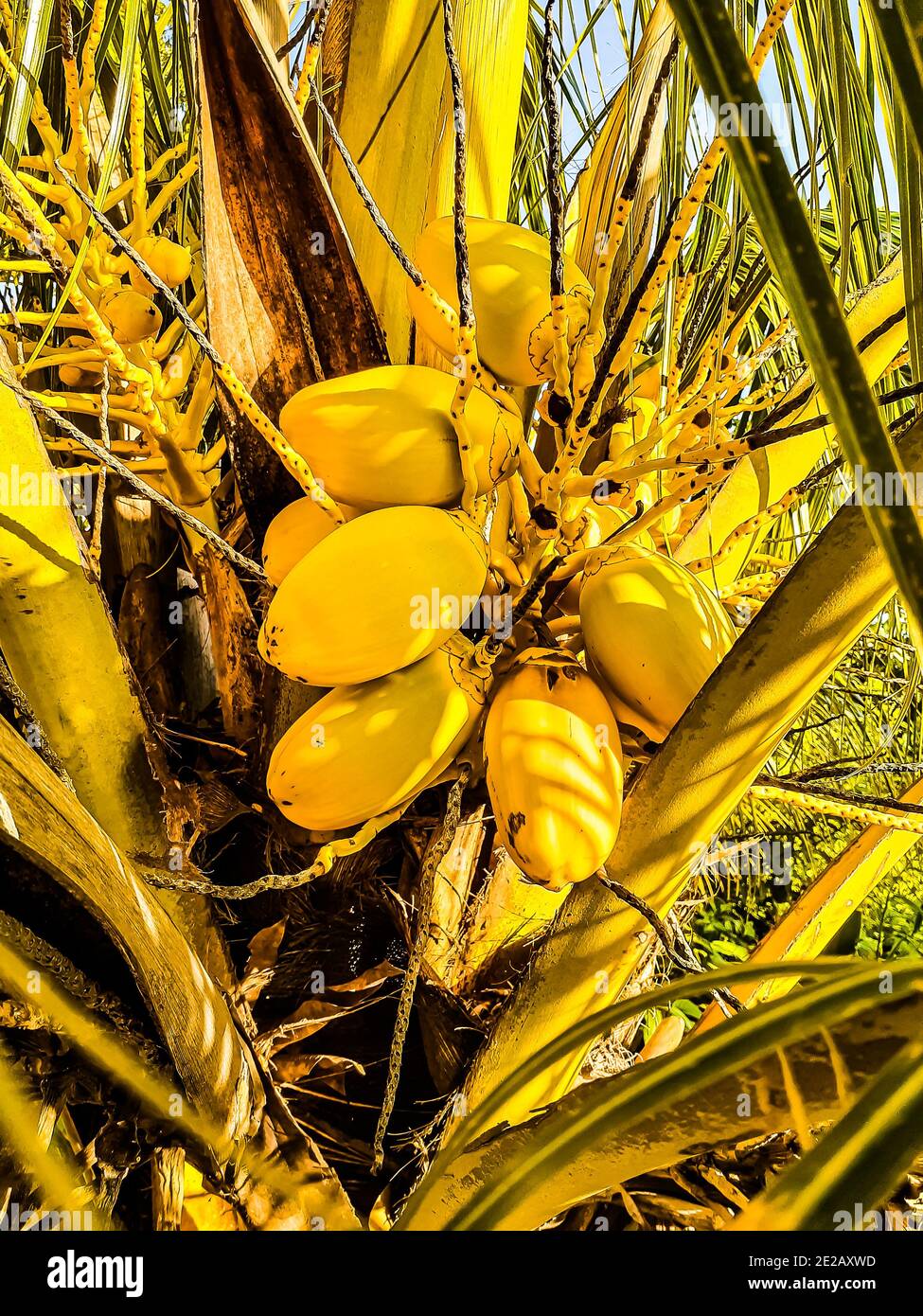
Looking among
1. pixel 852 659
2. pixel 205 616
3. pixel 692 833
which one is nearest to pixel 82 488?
pixel 205 616

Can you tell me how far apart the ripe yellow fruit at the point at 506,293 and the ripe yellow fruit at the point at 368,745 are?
178mm

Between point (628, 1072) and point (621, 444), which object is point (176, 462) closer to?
point (621, 444)

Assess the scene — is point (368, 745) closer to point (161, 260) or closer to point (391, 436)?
point (391, 436)

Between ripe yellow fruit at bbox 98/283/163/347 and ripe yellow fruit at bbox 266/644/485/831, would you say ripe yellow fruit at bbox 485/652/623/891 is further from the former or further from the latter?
ripe yellow fruit at bbox 98/283/163/347

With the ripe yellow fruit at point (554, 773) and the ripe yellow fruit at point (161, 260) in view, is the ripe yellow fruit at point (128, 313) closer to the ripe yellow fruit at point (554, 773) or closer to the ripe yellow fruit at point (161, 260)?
the ripe yellow fruit at point (161, 260)

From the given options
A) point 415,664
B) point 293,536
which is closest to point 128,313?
point 293,536

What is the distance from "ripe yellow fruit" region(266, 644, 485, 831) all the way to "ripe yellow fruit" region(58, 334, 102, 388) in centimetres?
34

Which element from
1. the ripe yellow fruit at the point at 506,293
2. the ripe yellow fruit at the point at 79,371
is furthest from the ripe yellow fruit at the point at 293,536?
the ripe yellow fruit at the point at 79,371

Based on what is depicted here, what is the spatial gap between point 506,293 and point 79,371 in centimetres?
44

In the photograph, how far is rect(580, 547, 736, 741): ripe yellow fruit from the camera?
50 cm

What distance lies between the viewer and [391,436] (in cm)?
49

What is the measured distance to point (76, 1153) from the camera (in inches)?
20.0

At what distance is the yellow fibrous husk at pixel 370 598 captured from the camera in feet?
1.51
